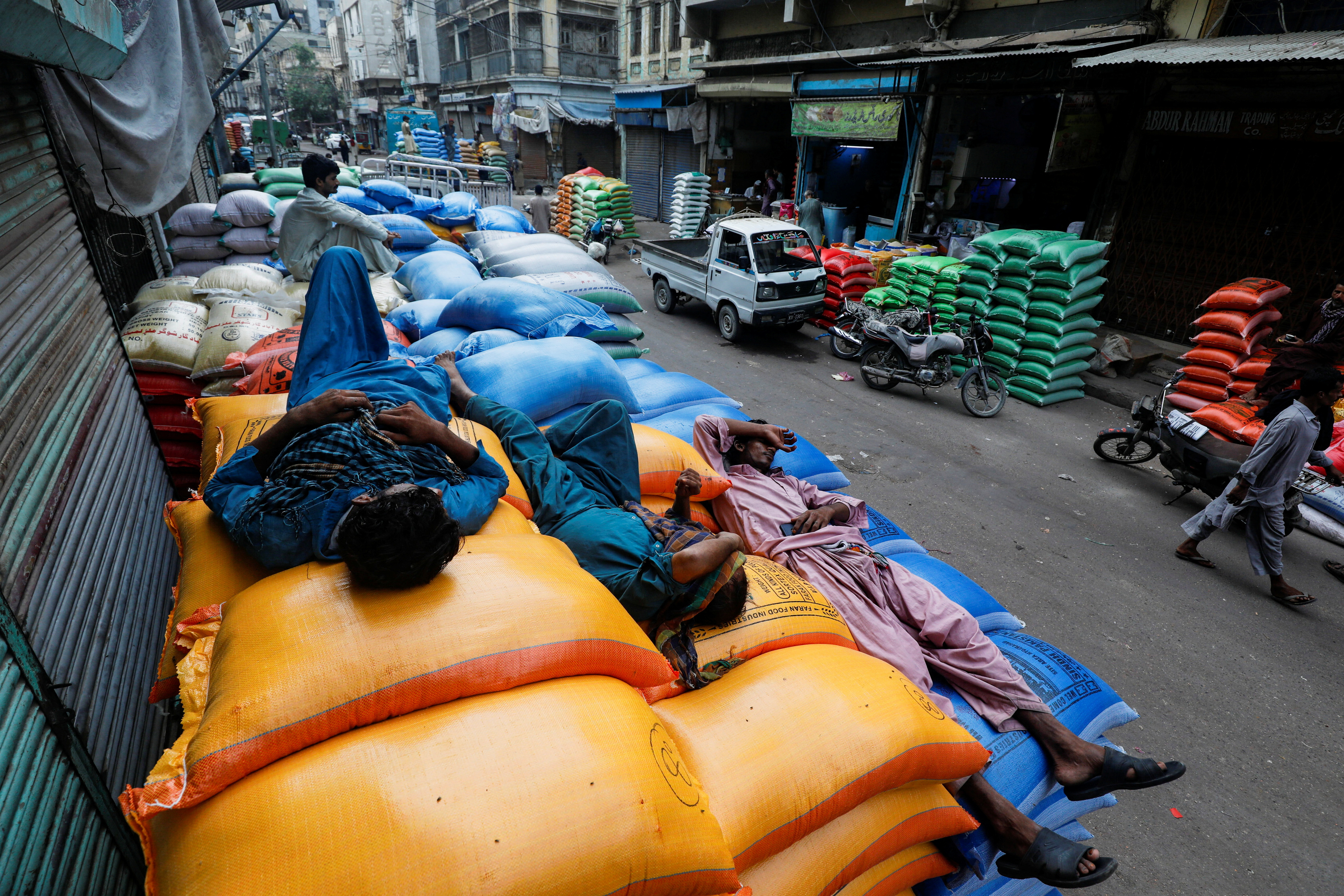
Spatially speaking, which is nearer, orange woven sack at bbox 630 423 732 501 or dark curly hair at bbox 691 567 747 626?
dark curly hair at bbox 691 567 747 626

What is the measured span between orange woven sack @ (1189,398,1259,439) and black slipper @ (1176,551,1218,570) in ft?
4.60

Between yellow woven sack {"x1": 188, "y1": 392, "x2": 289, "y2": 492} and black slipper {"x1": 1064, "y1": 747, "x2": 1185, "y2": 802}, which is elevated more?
yellow woven sack {"x1": 188, "y1": 392, "x2": 289, "y2": 492}

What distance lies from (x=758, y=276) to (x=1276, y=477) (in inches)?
232

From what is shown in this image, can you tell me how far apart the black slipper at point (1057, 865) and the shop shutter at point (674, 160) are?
17.8 m

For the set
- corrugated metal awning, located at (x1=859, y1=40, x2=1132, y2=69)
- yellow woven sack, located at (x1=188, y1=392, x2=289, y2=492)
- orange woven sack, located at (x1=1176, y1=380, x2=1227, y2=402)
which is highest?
corrugated metal awning, located at (x1=859, y1=40, x2=1132, y2=69)

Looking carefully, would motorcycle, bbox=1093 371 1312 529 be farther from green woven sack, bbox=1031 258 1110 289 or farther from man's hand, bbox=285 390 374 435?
man's hand, bbox=285 390 374 435

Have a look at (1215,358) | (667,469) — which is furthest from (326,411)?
(1215,358)

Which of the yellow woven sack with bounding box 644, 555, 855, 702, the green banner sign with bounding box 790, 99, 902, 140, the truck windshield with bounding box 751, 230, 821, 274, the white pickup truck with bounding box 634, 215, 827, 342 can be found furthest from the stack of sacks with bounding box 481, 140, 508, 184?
the yellow woven sack with bounding box 644, 555, 855, 702

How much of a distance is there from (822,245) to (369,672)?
11.9 metres

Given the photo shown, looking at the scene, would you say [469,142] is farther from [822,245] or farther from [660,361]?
[660,361]

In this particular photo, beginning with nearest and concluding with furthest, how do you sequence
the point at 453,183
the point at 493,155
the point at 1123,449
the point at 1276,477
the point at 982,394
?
1. the point at 1276,477
2. the point at 1123,449
3. the point at 982,394
4. the point at 453,183
5. the point at 493,155

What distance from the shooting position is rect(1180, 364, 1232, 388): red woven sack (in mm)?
6410

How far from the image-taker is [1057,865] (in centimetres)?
190

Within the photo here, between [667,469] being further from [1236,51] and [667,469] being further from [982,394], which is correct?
[1236,51]
